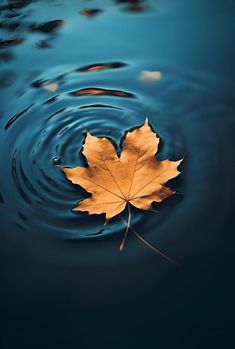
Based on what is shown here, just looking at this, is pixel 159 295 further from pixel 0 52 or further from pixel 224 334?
pixel 0 52

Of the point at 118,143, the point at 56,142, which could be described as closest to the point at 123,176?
the point at 118,143

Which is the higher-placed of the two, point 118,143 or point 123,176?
point 118,143

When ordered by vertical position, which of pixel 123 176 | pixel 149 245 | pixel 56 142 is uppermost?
pixel 56 142

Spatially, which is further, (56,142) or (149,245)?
(56,142)

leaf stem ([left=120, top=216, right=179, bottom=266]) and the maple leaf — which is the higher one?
the maple leaf

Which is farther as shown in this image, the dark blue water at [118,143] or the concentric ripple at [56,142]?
the concentric ripple at [56,142]

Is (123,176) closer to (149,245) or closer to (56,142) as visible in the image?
(149,245)
